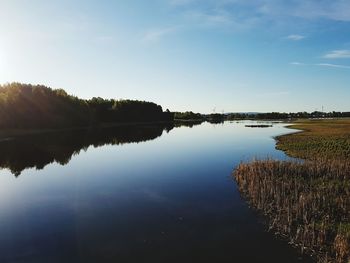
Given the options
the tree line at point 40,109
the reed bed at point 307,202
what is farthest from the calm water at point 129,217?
the tree line at point 40,109

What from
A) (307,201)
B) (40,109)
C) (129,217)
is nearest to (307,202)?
(307,201)

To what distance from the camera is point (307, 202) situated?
24.6m

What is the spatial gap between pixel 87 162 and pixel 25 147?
21.7 metres

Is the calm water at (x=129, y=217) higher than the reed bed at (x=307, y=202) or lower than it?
lower

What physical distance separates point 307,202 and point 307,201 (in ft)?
0.27

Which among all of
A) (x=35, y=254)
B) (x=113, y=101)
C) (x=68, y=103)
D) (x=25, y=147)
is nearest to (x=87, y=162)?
(x=25, y=147)

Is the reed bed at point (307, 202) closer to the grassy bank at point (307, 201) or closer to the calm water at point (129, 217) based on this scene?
the grassy bank at point (307, 201)

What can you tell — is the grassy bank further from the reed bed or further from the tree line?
the tree line

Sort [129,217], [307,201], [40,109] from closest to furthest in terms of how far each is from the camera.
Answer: [307,201], [129,217], [40,109]

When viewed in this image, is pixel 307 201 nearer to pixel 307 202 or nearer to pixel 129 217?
pixel 307 202

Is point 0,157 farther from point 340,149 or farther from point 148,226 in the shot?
point 340,149

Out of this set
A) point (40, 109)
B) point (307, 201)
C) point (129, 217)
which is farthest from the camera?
point (40, 109)

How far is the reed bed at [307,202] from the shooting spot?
19094 mm

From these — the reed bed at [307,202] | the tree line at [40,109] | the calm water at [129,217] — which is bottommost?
the calm water at [129,217]
